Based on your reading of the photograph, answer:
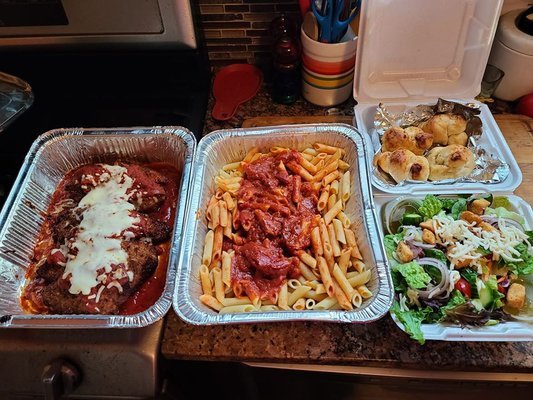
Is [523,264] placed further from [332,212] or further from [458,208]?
[332,212]

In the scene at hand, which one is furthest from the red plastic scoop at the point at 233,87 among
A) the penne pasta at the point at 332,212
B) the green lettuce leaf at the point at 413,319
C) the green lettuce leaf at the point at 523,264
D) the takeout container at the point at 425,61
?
the green lettuce leaf at the point at 523,264

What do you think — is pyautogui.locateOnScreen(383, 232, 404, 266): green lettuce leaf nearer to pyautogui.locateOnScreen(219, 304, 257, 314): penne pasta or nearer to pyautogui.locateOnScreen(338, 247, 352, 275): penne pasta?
pyautogui.locateOnScreen(338, 247, 352, 275): penne pasta

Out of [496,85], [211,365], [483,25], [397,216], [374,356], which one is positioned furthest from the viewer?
[496,85]

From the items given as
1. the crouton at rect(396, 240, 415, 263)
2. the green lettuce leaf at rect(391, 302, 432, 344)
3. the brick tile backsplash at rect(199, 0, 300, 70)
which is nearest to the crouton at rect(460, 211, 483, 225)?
the crouton at rect(396, 240, 415, 263)

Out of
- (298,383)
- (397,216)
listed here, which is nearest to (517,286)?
(397,216)

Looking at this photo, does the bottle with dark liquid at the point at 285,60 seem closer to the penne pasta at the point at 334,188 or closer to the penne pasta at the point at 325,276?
the penne pasta at the point at 334,188

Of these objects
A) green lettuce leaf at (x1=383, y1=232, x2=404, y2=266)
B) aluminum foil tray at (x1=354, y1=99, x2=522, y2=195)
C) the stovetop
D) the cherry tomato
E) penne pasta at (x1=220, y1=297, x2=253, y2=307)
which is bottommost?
penne pasta at (x1=220, y1=297, x2=253, y2=307)

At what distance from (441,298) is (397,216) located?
0.29 metres

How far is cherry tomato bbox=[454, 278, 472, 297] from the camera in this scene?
1.08 meters

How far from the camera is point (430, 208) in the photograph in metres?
1.22

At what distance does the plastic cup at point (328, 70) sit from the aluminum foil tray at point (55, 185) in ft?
1.65

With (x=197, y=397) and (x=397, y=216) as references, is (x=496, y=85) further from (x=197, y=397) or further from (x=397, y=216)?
(x=197, y=397)

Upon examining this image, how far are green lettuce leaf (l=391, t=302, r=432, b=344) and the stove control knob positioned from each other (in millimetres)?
816

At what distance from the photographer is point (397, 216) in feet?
4.17
